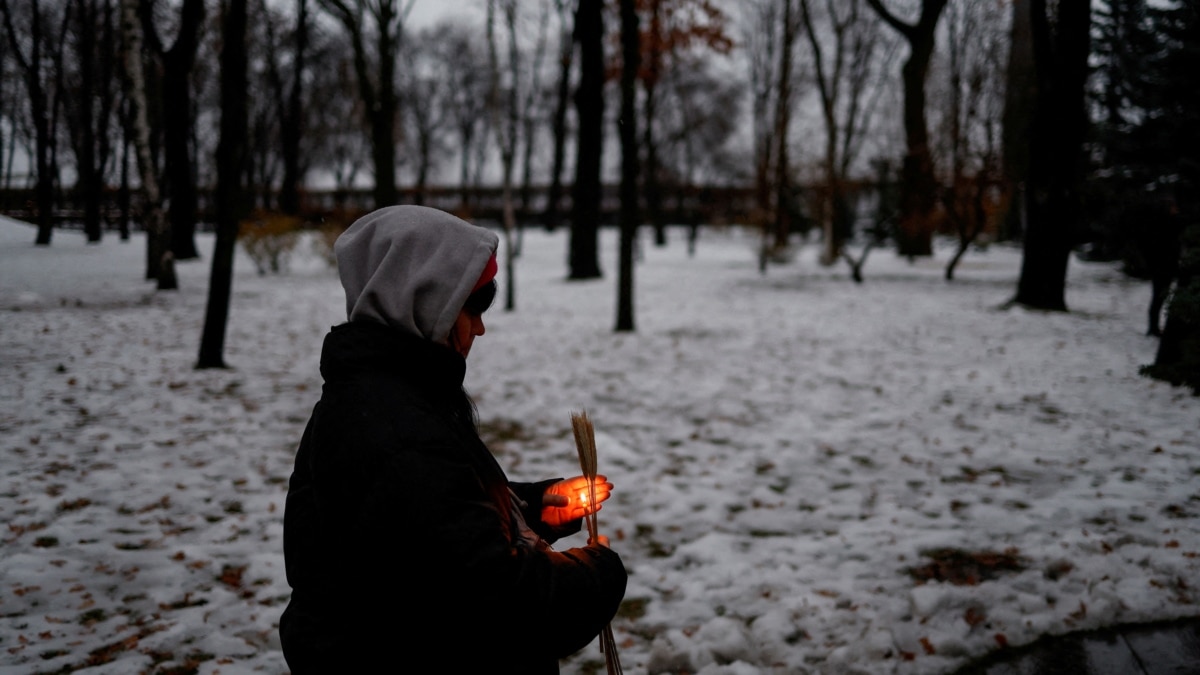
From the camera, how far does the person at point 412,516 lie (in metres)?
1.34

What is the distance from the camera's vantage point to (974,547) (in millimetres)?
4199

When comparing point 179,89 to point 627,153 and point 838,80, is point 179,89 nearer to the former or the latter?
point 627,153

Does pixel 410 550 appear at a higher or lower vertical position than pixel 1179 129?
lower

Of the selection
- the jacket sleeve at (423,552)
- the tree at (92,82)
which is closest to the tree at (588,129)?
the tree at (92,82)

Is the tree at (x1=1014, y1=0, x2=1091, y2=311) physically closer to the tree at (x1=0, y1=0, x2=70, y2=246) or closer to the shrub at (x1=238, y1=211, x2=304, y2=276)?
the shrub at (x1=238, y1=211, x2=304, y2=276)

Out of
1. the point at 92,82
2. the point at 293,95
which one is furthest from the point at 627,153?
the point at 92,82

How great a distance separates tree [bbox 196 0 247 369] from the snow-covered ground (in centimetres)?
53

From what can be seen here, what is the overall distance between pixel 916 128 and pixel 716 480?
20375mm

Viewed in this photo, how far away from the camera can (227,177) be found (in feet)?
25.8

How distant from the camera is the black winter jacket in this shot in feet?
4.37

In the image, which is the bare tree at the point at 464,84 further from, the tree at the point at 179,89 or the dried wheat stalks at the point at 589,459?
the dried wheat stalks at the point at 589,459

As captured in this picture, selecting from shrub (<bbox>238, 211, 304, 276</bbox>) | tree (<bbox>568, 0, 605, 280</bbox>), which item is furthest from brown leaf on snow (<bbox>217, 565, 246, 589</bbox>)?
shrub (<bbox>238, 211, 304, 276</bbox>)

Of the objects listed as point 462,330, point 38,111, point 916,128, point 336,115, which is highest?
point 336,115

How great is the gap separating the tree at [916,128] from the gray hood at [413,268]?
59.3ft
